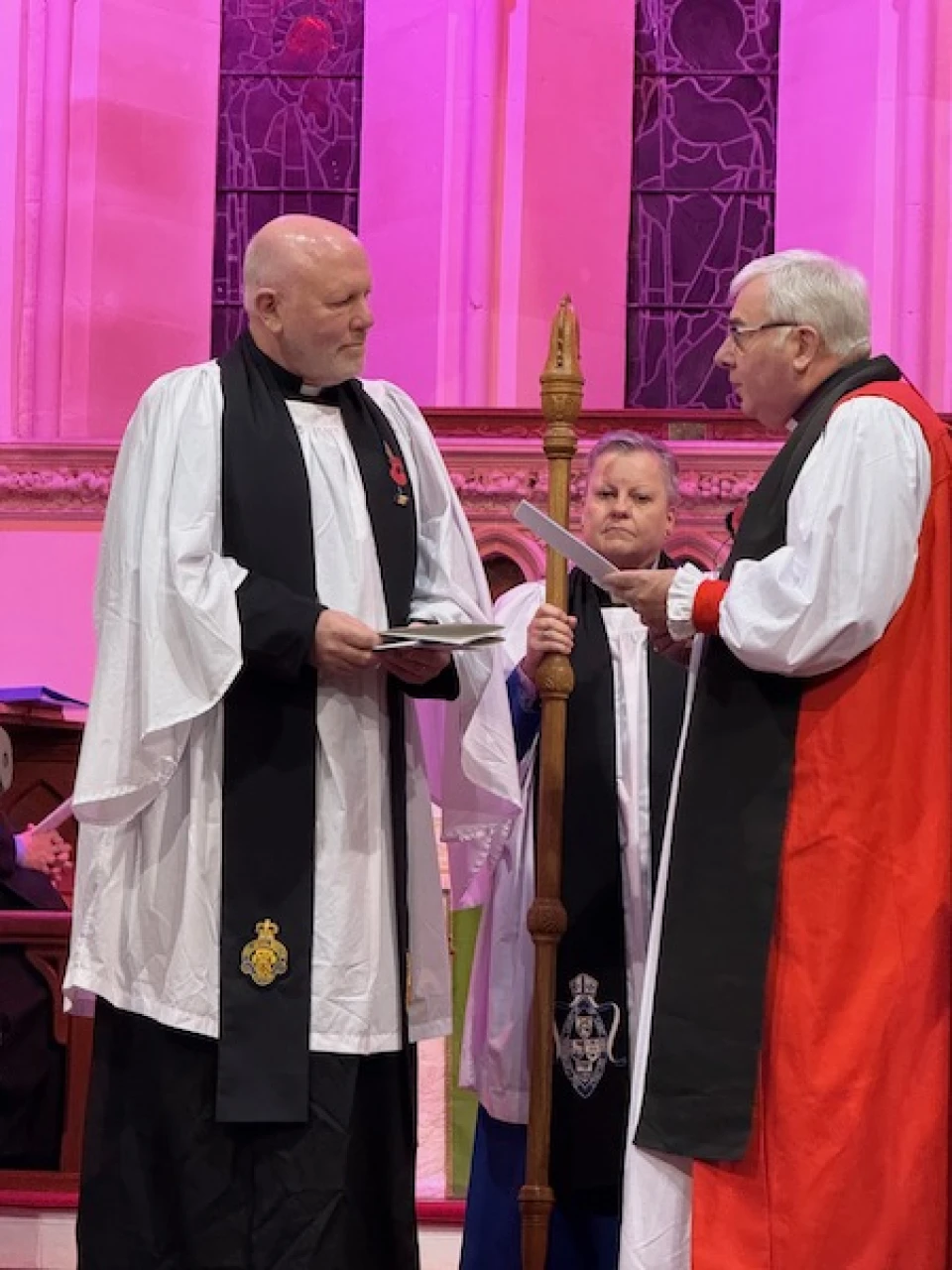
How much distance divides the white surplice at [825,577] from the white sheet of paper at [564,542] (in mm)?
269

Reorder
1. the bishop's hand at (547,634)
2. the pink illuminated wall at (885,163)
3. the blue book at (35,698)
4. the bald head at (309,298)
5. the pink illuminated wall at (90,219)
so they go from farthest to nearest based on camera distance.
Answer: the pink illuminated wall at (90,219) < the pink illuminated wall at (885,163) < the blue book at (35,698) < the bishop's hand at (547,634) < the bald head at (309,298)

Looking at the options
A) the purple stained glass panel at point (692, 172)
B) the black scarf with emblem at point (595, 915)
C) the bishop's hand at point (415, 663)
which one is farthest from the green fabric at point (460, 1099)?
the purple stained glass panel at point (692, 172)

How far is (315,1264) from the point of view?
3979 millimetres

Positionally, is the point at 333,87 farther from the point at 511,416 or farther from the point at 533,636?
the point at 533,636

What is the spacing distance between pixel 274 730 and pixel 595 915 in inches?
36.5

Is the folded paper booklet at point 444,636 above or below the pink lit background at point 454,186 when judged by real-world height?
below

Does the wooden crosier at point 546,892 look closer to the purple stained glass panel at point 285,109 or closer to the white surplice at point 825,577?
the white surplice at point 825,577

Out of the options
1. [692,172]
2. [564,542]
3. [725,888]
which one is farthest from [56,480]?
[725,888]

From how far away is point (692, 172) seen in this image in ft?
31.3

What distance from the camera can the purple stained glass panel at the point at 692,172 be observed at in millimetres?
9523

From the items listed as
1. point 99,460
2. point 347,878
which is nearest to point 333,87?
point 99,460

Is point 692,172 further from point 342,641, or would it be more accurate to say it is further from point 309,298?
point 342,641

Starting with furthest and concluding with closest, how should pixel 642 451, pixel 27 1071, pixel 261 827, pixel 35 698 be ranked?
pixel 35 698
pixel 27 1071
pixel 642 451
pixel 261 827

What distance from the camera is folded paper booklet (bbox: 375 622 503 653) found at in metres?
3.88
